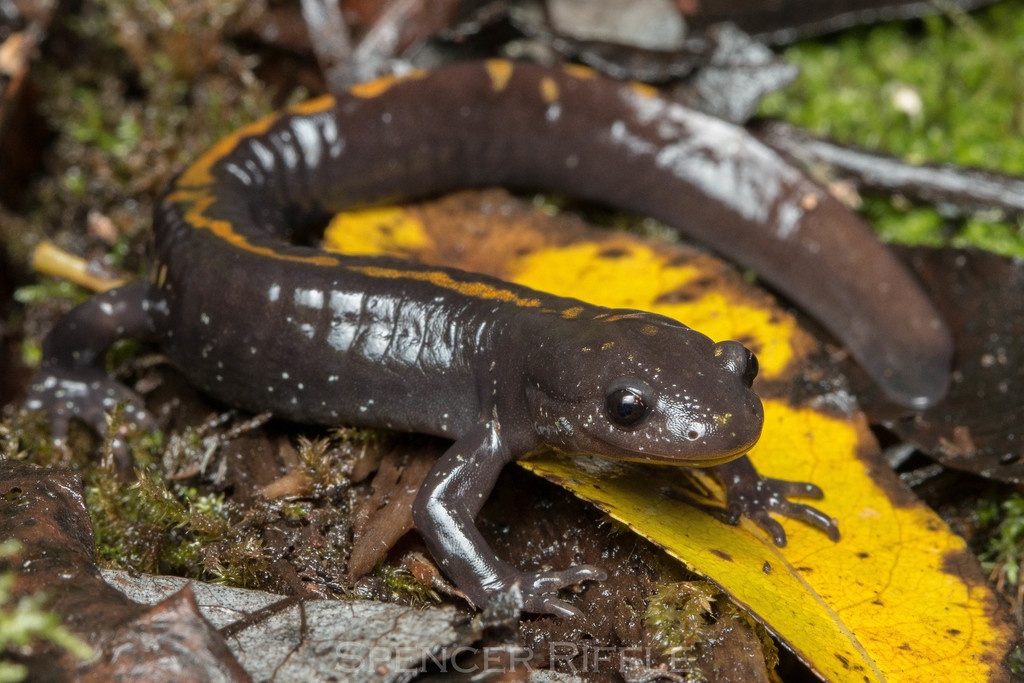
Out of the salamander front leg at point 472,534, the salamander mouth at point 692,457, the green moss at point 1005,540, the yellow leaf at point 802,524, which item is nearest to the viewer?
the yellow leaf at point 802,524

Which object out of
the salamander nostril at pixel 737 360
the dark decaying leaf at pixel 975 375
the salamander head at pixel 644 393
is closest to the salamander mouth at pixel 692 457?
the salamander head at pixel 644 393

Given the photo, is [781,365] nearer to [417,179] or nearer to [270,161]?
[417,179]

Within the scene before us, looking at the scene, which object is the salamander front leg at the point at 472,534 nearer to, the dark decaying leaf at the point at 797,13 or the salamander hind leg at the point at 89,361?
the salamander hind leg at the point at 89,361

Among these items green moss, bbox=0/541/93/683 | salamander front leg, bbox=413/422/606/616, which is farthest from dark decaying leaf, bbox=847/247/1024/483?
green moss, bbox=0/541/93/683

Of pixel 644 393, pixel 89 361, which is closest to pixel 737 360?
pixel 644 393

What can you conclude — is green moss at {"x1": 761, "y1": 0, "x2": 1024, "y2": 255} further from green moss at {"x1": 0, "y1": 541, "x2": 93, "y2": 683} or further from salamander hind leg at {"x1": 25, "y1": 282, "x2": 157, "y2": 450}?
green moss at {"x1": 0, "y1": 541, "x2": 93, "y2": 683}

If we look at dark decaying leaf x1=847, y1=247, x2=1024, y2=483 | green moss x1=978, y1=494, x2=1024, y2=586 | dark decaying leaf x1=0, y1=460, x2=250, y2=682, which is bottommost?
green moss x1=978, y1=494, x2=1024, y2=586

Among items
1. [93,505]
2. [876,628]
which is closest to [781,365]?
[876,628]
